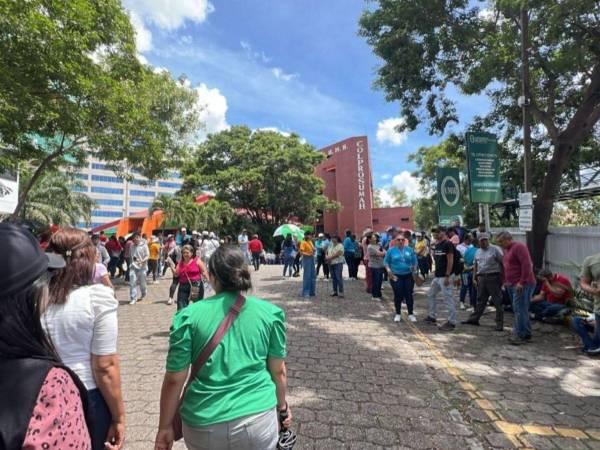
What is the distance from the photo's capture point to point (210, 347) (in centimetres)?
172

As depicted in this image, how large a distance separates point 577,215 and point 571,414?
19053mm

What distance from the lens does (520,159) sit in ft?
39.2

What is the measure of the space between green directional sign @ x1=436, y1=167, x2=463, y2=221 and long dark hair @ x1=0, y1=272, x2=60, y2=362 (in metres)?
11.3

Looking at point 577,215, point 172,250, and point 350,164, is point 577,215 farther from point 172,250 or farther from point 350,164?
point 350,164

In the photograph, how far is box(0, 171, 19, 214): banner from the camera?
25.4 feet

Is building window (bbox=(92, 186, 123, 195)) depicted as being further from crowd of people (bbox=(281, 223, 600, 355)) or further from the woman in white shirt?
the woman in white shirt

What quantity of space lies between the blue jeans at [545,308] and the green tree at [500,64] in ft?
6.53

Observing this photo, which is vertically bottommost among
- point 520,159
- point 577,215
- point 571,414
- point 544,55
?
point 571,414

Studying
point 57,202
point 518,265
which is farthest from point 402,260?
point 57,202

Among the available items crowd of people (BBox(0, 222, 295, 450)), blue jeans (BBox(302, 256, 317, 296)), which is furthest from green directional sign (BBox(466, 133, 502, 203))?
crowd of people (BBox(0, 222, 295, 450))

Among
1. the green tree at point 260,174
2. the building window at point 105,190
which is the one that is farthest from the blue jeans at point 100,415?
the building window at point 105,190

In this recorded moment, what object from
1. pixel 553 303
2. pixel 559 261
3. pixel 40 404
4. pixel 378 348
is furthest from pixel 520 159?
pixel 40 404

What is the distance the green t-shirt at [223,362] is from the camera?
1698mm

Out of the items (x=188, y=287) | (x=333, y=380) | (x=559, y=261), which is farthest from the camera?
(x=559, y=261)
